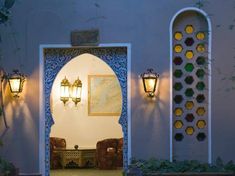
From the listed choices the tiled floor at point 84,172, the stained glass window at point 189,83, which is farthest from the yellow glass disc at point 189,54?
the tiled floor at point 84,172

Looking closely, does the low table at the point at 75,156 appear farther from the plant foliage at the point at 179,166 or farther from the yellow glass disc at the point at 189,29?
the yellow glass disc at the point at 189,29

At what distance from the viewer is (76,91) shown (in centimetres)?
1489

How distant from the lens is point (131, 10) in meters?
9.36

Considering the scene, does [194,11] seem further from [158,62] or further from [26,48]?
[26,48]

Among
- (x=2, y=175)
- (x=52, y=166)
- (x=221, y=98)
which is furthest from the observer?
(x=52, y=166)

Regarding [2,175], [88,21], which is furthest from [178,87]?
[2,175]

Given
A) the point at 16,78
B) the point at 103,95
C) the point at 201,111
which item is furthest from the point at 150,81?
the point at 103,95

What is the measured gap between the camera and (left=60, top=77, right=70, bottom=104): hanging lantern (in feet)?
48.1

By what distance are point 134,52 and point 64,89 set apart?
225 inches

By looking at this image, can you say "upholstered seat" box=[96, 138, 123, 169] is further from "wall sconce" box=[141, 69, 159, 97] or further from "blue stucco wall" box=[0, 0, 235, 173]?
"wall sconce" box=[141, 69, 159, 97]

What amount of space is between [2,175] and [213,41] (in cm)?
411

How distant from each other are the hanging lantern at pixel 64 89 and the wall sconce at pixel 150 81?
5.75 meters

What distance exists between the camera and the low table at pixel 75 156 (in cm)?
1430

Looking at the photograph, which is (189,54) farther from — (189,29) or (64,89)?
(64,89)
